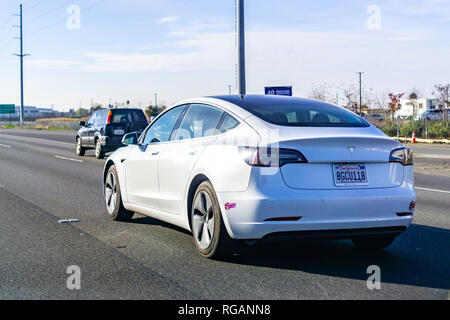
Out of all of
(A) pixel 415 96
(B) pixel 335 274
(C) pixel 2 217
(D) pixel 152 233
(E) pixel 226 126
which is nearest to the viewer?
(B) pixel 335 274

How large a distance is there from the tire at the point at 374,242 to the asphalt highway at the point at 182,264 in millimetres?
97

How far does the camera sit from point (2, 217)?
29.9 ft

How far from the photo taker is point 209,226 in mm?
6145

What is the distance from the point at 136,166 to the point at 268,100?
1957 millimetres

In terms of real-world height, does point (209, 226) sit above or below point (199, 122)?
below

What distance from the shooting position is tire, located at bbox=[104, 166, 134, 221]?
332 inches

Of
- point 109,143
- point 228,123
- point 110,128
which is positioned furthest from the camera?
point 110,128

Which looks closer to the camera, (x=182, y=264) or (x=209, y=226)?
(x=182, y=264)

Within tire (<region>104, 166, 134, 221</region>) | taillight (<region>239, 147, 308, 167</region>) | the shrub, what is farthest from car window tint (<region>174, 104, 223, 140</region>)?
the shrub

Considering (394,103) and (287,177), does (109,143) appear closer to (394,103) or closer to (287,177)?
(287,177)

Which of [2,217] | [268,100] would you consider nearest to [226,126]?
[268,100]

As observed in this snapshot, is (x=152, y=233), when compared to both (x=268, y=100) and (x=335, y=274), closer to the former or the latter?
(x=268, y=100)

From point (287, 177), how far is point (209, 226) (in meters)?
0.98

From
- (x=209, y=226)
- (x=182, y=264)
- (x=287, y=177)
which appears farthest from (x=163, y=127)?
(x=287, y=177)
